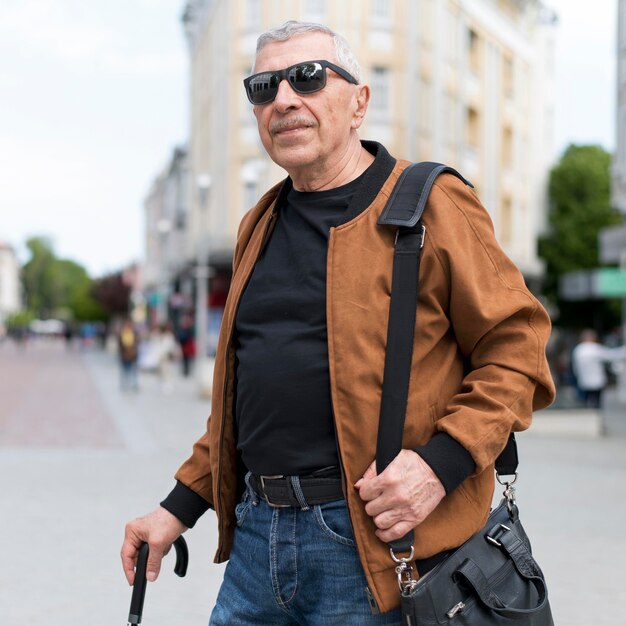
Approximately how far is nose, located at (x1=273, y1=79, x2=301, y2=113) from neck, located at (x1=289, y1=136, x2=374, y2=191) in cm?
13

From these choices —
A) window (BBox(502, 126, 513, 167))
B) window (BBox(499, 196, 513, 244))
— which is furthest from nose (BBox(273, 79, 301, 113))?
window (BBox(502, 126, 513, 167))

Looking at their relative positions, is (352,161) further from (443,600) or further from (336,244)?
(443,600)

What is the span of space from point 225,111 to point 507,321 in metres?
38.2

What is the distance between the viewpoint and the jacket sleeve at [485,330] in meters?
2.02

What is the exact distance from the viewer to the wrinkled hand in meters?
1.98

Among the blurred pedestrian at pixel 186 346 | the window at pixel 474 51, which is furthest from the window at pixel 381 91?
the blurred pedestrian at pixel 186 346

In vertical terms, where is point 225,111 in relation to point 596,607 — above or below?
above

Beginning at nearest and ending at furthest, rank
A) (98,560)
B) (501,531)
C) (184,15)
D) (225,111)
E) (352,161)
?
(501,531) → (352,161) → (98,560) → (225,111) → (184,15)

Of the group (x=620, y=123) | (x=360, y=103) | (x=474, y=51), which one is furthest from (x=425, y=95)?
(x=360, y=103)

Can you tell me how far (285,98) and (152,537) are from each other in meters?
1.03

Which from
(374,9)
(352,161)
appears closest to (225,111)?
(374,9)

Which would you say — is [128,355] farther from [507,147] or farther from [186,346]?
[507,147]

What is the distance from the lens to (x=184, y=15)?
2090 inches

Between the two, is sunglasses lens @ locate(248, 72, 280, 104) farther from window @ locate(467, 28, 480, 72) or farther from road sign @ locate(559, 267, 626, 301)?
window @ locate(467, 28, 480, 72)
